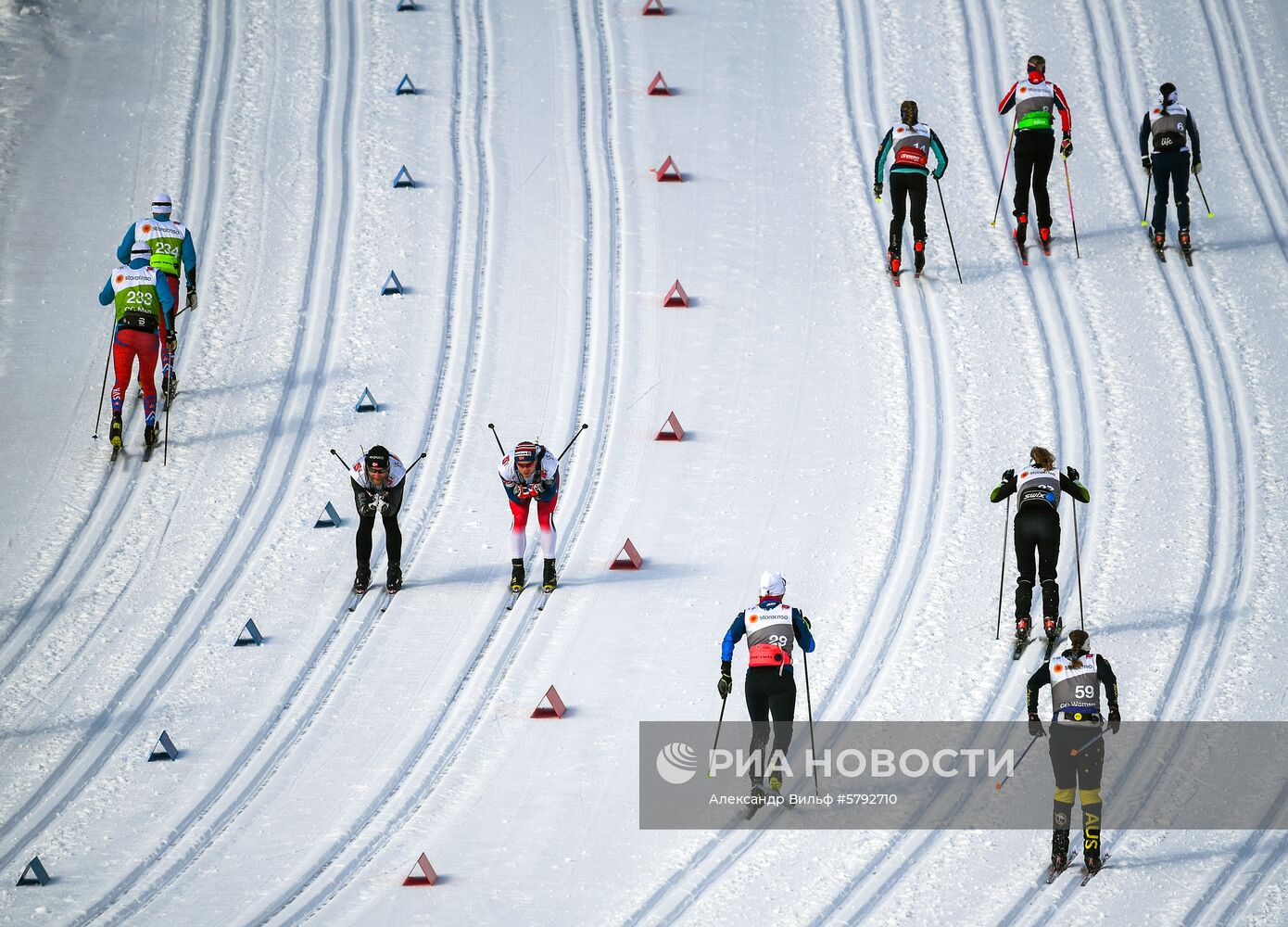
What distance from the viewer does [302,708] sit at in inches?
495

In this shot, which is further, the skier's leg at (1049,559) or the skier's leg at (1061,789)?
the skier's leg at (1049,559)

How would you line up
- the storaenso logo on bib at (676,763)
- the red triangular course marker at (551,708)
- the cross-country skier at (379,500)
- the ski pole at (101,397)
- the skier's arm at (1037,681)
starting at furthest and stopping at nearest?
1. the ski pole at (101,397)
2. the cross-country skier at (379,500)
3. the red triangular course marker at (551,708)
4. the storaenso logo on bib at (676,763)
5. the skier's arm at (1037,681)

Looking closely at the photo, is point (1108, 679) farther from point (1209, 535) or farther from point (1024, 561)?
point (1209, 535)

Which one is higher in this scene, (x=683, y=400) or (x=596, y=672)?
(x=683, y=400)

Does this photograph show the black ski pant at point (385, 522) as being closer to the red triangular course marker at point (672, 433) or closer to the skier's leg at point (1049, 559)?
the red triangular course marker at point (672, 433)

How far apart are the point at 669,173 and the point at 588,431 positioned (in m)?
4.45

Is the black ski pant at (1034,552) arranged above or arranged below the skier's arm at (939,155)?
below

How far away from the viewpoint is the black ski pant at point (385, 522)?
44.2 feet

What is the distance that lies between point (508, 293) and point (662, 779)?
6978 mm

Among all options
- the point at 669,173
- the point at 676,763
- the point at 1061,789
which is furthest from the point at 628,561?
the point at 669,173

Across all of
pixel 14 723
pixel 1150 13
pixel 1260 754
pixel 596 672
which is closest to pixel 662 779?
pixel 596 672

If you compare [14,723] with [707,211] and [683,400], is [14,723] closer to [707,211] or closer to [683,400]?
[683,400]

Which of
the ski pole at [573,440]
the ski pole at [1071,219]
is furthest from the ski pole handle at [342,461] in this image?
the ski pole at [1071,219]

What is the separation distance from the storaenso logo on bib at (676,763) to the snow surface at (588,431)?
9.1 inches
